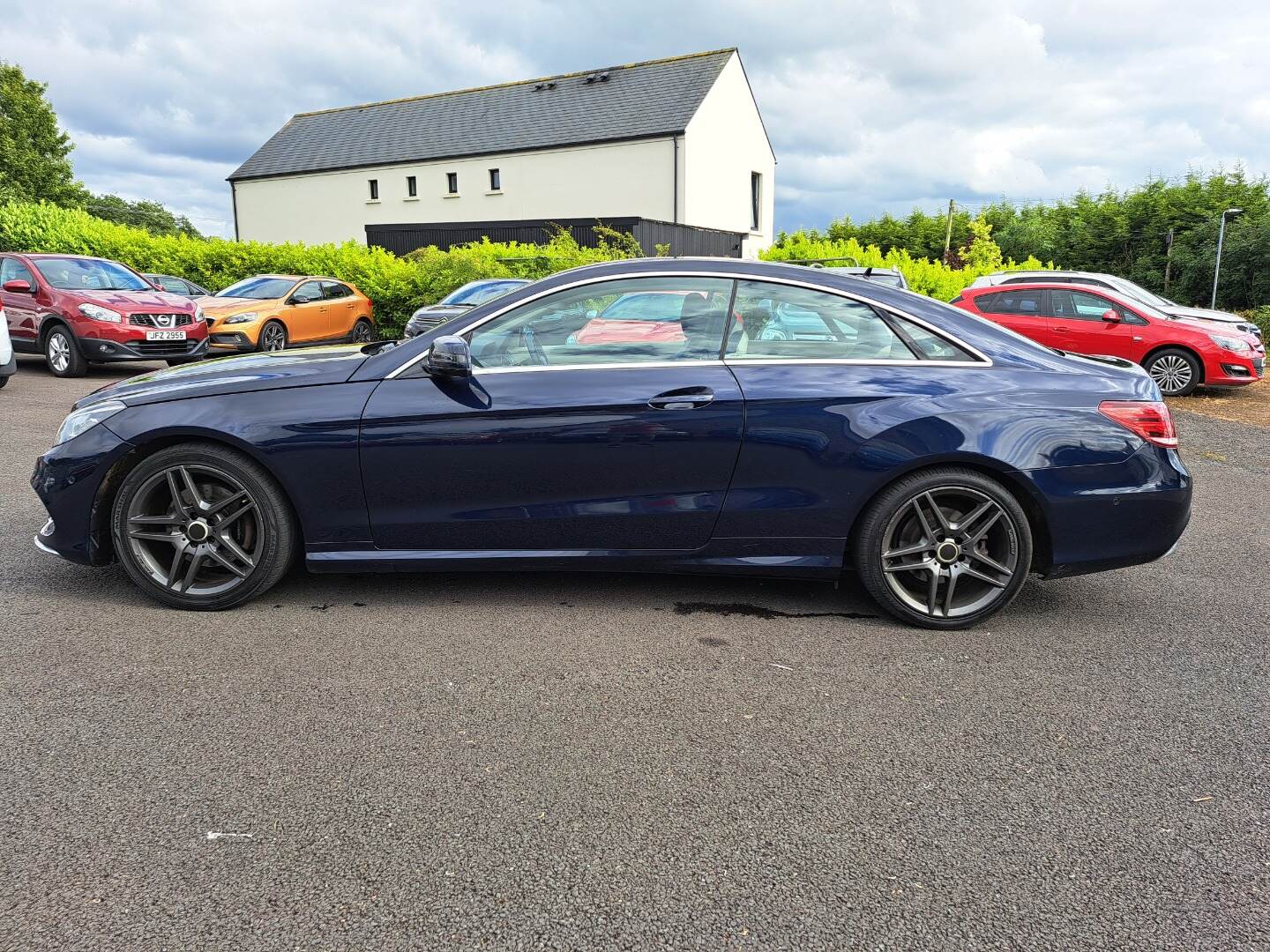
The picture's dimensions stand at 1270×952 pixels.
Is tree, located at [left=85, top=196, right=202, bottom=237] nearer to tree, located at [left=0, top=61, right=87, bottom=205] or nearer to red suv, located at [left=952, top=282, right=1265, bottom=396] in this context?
tree, located at [left=0, top=61, right=87, bottom=205]

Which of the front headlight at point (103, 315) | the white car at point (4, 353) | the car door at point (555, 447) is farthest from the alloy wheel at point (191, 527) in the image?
the front headlight at point (103, 315)

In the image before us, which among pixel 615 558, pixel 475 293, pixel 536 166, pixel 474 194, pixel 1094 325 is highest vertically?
pixel 536 166

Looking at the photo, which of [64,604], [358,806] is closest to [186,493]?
[64,604]

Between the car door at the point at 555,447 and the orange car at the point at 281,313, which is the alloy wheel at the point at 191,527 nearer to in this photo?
the car door at the point at 555,447

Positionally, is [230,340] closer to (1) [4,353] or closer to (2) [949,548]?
(1) [4,353]

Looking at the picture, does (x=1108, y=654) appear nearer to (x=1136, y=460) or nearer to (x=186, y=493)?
(x=1136, y=460)

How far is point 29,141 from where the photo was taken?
55.8 m

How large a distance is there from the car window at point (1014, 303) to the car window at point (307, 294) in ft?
36.7

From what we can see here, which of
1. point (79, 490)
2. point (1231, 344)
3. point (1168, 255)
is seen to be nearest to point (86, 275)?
point (79, 490)

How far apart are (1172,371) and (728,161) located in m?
26.6

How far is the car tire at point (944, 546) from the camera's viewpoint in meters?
3.83

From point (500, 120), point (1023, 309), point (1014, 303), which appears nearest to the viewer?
point (1023, 309)

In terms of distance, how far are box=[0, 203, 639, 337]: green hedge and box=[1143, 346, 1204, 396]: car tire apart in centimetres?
1176

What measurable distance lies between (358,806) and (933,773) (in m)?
1.68
